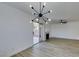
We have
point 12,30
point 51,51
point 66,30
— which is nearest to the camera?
point 12,30

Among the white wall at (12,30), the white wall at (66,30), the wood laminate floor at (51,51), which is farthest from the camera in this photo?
the white wall at (66,30)

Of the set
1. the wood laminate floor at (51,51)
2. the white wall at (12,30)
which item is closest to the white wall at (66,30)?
the wood laminate floor at (51,51)

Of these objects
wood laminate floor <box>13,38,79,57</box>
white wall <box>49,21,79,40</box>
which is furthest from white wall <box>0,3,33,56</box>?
white wall <box>49,21,79,40</box>

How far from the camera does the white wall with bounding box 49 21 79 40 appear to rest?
1062cm

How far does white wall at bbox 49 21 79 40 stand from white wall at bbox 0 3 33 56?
700 centimetres

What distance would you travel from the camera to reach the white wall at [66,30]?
10.6m

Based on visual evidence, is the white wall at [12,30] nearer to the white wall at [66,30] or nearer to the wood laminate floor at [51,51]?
the wood laminate floor at [51,51]

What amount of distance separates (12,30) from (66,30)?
8.59 meters

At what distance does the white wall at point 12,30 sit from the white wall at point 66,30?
23.0 ft

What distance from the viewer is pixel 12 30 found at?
453 centimetres

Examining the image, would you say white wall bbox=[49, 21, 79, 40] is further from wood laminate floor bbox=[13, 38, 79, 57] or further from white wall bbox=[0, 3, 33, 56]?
white wall bbox=[0, 3, 33, 56]

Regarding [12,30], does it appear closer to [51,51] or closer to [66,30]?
[51,51]

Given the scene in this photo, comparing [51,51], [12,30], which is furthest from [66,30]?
[12,30]

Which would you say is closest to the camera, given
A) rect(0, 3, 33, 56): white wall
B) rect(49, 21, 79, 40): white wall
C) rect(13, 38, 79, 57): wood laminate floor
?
rect(0, 3, 33, 56): white wall
